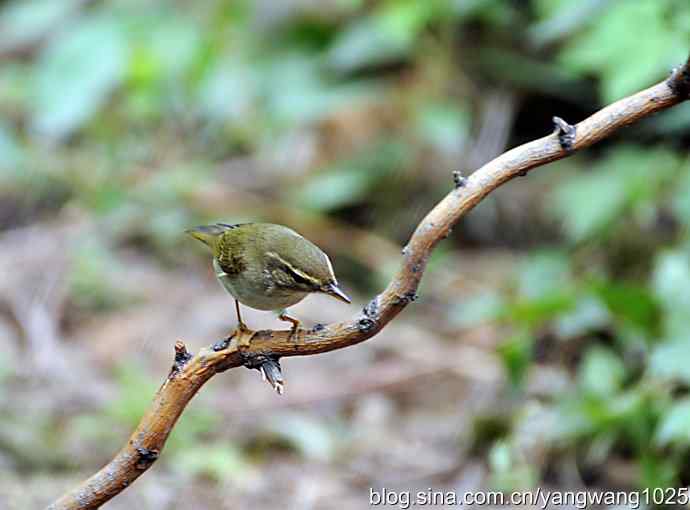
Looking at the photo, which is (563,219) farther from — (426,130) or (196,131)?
(196,131)

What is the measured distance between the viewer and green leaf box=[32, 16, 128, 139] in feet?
21.2

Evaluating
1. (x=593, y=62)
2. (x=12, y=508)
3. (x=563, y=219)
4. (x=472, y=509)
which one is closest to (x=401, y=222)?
(x=563, y=219)

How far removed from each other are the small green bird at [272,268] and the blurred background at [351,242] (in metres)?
1.04

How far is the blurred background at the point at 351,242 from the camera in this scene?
14.3ft

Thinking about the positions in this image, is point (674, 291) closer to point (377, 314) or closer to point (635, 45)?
point (635, 45)

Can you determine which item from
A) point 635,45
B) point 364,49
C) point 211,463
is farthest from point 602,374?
point 364,49

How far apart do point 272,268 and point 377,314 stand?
0.64m

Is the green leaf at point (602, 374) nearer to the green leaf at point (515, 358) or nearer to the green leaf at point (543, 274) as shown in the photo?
the green leaf at point (515, 358)

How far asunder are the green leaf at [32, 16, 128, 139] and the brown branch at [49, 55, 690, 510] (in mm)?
4415

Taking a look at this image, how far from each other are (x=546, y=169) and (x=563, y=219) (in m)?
0.61

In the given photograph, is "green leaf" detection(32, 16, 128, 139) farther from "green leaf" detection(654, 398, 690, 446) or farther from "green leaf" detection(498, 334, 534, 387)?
"green leaf" detection(654, 398, 690, 446)

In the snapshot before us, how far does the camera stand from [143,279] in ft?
21.0

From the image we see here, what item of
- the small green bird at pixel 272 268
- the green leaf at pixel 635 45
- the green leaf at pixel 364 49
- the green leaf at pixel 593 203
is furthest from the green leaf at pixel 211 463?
the green leaf at pixel 364 49

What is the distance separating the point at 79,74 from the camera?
21.4ft
